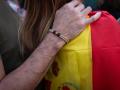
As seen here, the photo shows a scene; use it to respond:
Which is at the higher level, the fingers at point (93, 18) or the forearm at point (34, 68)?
the fingers at point (93, 18)

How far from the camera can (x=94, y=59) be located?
1207mm

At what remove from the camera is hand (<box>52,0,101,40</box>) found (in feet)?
4.17

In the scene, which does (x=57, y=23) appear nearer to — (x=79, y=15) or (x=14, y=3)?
(x=79, y=15)

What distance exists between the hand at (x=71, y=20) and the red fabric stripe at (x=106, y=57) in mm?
63

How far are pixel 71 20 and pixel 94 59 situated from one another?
192 millimetres

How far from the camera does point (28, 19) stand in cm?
131

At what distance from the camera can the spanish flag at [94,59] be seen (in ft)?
3.95

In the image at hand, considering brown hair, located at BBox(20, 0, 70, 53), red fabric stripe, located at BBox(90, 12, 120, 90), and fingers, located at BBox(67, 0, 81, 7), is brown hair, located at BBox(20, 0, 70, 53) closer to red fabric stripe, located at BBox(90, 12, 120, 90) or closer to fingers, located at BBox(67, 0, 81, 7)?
fingers, located at BBox(67, 0, 81, 7)

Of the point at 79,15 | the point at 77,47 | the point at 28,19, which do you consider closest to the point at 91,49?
the point at 77,47

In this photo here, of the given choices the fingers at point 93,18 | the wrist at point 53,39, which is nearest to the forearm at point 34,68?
the wrist at point 53,39

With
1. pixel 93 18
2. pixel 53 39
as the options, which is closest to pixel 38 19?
pixel 53 39

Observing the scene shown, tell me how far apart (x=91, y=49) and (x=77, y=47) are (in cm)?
5

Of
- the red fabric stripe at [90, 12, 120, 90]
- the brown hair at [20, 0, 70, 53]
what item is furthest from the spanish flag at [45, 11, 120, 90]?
the brown hair at [20, 0, 70, 53]

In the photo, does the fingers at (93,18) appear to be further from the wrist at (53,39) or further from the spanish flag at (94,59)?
the wrist at (53,39)
